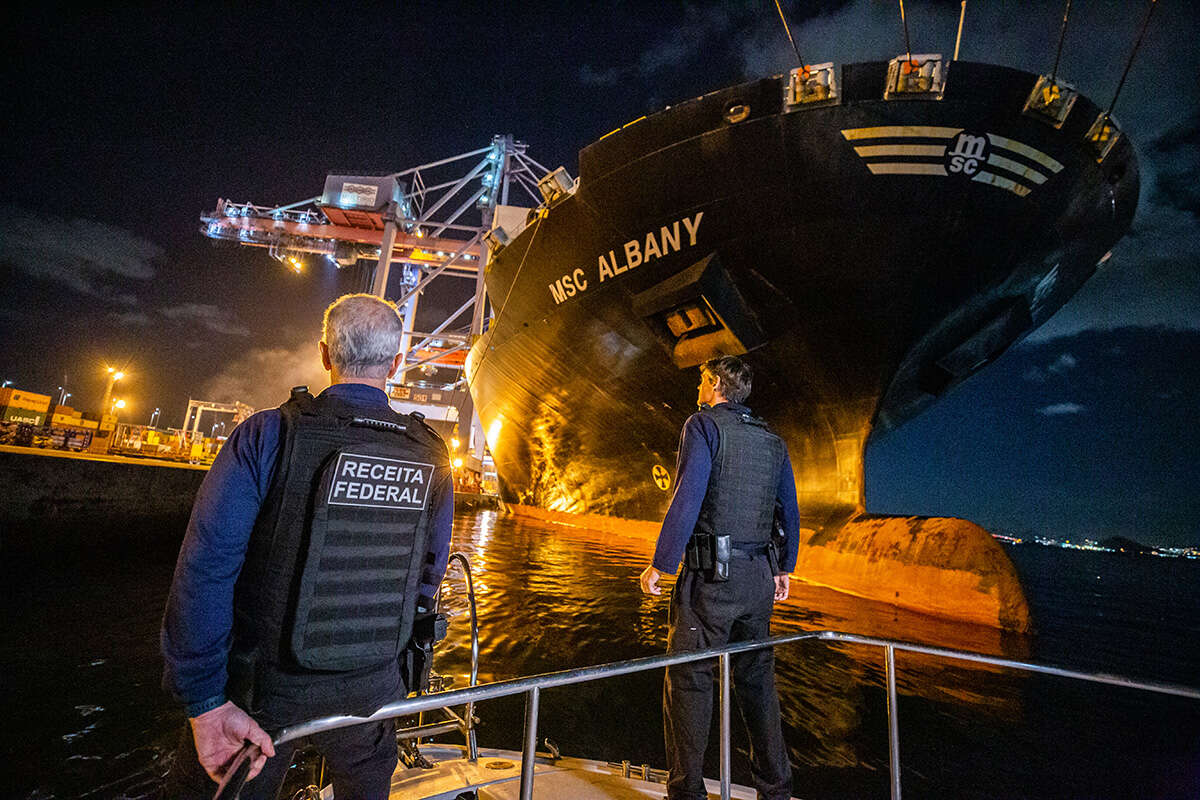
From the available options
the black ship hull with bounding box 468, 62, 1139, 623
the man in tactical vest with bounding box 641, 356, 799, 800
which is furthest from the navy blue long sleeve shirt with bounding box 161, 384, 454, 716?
the black ship hull with bounding box 468, 62, 1139, 623

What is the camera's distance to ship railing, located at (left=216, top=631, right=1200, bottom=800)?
45.7 inches

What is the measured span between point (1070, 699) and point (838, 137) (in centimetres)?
681

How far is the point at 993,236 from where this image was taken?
6.76 m

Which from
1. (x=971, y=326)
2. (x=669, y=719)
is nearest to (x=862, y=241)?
(x=971, y=326)

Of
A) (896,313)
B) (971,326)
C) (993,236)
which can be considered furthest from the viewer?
(971,326)

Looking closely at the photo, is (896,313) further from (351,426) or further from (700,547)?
(351,426)

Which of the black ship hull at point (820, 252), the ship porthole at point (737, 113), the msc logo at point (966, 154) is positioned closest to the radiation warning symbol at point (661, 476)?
the black ship hull at point (820, 252)

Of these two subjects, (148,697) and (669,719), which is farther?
(148,697)

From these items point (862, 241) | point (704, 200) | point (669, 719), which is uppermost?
point (704, 200)

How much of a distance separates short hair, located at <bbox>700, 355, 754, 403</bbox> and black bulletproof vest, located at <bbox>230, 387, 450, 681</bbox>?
1622 mm

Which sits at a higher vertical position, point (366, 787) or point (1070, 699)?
point (366, 787)

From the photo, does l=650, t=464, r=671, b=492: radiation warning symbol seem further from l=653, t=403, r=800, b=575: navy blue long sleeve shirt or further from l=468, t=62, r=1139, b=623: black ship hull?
l=653, t=403, r=800, b=575: navy blue long sleeve shirt

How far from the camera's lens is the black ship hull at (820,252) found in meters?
6.17

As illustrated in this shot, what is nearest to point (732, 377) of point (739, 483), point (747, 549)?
point (739, 483)
